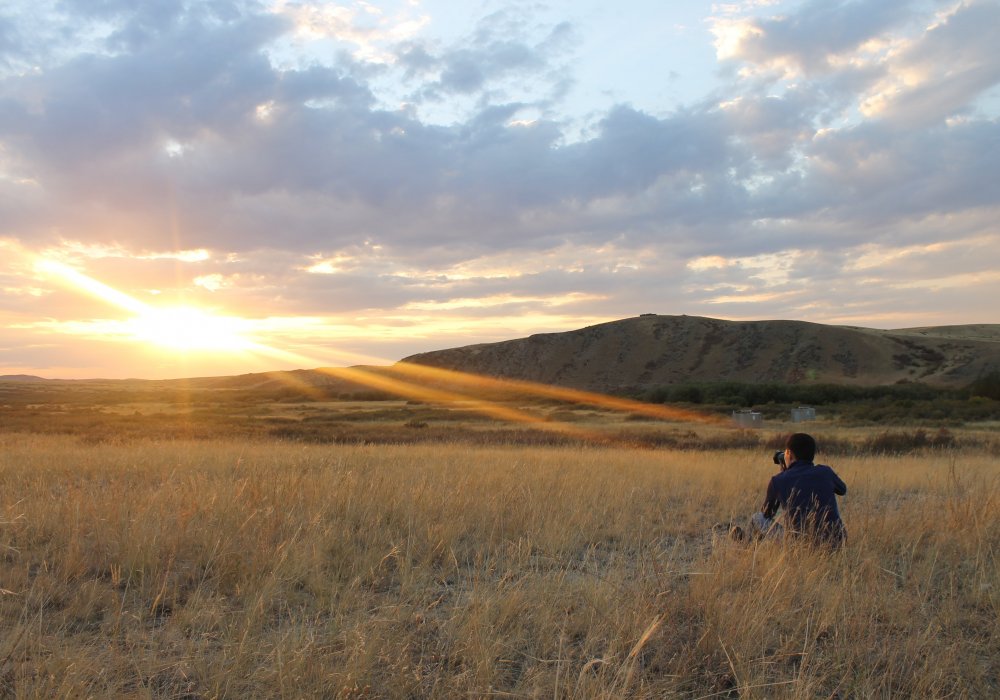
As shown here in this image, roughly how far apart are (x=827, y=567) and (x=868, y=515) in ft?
6.10

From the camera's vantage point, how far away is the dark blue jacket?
5211 millimetres

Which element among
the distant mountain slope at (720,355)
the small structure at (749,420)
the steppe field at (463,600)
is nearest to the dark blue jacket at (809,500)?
the steppe field at (463,600)

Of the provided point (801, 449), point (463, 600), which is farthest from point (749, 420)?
point (463, 600)

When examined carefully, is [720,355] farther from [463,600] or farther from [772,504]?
[463,600]

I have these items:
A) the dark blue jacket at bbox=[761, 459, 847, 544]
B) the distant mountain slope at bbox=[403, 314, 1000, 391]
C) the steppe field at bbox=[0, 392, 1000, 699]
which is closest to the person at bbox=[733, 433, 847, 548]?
the dark blue jacket at bbox=[761, 459, 847, 544]

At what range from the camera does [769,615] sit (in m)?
3.62

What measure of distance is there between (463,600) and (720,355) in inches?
3735

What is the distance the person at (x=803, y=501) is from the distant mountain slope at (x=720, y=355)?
73.9 meters

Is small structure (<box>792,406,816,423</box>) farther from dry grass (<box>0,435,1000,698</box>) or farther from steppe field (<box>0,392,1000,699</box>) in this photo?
steppe field (<box>0,392,1000,699</box>)

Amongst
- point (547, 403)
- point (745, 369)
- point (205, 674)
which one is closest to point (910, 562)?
point (205, 674)

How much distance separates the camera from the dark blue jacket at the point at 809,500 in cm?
521

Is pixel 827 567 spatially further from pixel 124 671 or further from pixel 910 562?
pixel 124 671

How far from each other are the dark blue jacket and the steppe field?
0.26m

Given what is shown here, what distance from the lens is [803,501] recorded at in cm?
541
